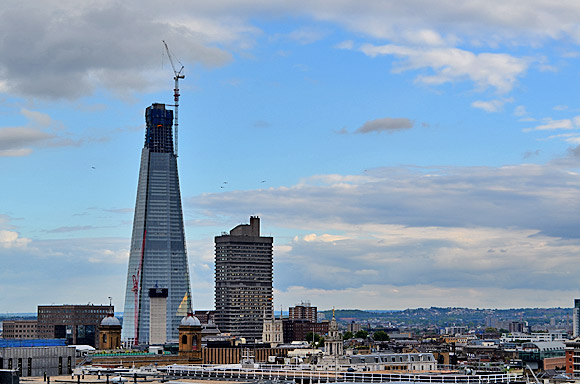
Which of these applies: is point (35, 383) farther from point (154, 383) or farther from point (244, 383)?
point (244, 383)

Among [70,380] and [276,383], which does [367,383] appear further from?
[70,380]

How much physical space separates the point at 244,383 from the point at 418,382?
31562 mm

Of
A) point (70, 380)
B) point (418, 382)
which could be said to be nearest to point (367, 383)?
point (418, 382)

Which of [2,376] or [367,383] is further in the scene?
[367,383]

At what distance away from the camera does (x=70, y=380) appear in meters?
192

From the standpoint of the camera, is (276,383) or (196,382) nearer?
(276,383)

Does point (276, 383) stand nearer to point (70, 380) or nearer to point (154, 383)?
point (154, 383)

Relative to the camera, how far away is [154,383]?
190 meters

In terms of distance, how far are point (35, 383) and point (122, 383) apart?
20429mm

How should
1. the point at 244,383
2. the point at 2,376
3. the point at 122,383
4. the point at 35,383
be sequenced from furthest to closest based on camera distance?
1. the point at 244,383
2. the point at 35,383
3. the point at 122,383
4. the point at 2,376

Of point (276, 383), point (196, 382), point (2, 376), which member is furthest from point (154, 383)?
point (2, 376)

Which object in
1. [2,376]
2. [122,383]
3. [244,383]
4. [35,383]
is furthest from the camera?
[244,383]

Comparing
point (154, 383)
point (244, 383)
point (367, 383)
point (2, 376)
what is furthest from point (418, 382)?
Result: point (2, 376)

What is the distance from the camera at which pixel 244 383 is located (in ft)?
647
